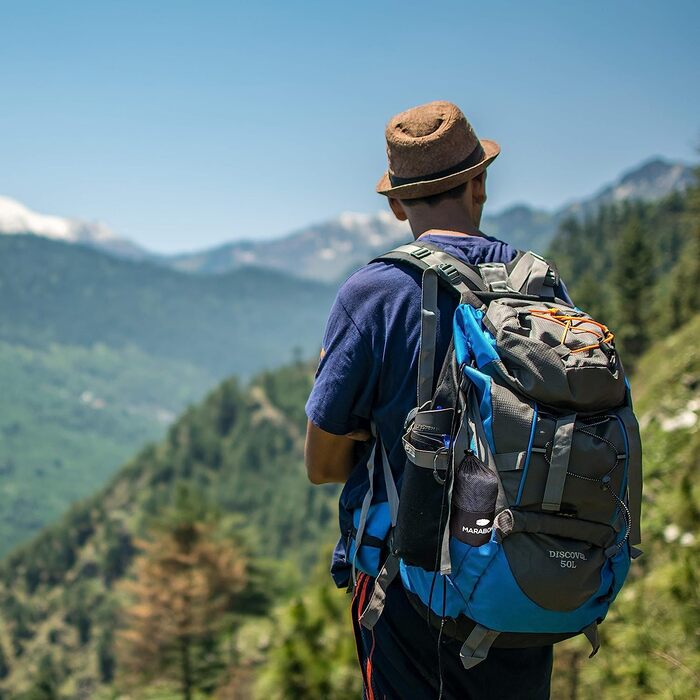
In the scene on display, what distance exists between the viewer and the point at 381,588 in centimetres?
255

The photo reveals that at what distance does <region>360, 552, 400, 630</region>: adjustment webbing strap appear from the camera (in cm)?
254

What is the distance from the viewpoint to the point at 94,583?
107000 millimetres

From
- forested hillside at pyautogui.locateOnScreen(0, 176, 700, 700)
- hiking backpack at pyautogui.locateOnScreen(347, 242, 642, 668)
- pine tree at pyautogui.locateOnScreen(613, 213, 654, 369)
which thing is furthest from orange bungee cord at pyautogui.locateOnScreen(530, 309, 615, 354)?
pine tree at pyautogui.locateOnScreen(613, 213, 654, 369)

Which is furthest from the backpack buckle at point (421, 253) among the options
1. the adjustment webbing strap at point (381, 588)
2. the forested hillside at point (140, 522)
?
the forested hillside at point (140, 522)

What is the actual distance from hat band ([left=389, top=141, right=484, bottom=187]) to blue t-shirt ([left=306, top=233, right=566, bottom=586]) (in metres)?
0.27

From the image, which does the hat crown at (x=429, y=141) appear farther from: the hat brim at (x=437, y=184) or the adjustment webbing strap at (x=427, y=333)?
the adjustment webbing strap at (x=427, y=333)

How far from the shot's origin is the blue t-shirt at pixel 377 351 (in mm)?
2484

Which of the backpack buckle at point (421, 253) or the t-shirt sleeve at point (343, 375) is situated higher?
the backpack buckle at point (421, 253)

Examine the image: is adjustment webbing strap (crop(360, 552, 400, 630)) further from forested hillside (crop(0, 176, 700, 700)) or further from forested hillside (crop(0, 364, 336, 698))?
forested hillside (crop(0, 364, 336, 698))

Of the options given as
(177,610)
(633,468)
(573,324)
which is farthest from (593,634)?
(177,610)

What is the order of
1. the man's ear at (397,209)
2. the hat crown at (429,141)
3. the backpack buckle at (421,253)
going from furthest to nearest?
the man's ear at (397,209)
the hat crown at (429,141)
the backpack buckle at (421,253)

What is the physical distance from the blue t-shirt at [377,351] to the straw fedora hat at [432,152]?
260 millimetres

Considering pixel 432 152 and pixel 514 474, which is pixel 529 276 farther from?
pixel 514 474

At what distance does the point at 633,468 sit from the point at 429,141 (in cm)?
129
